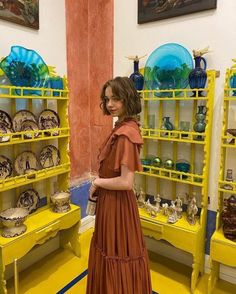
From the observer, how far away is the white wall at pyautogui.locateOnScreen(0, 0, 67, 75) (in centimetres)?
178

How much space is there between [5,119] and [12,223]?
0.66 meters

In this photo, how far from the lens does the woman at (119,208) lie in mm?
1262

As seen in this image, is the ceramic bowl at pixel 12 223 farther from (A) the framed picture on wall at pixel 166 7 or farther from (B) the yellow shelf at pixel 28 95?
(A) the framed picture on wall at pixel 166 7

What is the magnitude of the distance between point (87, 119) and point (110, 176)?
127cm

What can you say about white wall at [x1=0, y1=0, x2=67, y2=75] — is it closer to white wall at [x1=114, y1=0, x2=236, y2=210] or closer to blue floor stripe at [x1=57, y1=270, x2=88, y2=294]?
white wall at [x1=114, y1=0, x2=236, y2=210]

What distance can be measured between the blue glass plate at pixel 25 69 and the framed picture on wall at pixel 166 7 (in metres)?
0.88

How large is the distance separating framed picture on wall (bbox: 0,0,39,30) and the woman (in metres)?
0.95

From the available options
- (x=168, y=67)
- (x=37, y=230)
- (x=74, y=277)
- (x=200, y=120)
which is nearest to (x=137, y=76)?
(x=168, y=67)

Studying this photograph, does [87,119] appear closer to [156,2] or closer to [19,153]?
[19,153]

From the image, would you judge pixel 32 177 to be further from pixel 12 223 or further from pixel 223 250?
pixel 223 250

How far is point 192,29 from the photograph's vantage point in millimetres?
1875

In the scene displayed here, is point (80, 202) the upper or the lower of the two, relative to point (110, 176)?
lower

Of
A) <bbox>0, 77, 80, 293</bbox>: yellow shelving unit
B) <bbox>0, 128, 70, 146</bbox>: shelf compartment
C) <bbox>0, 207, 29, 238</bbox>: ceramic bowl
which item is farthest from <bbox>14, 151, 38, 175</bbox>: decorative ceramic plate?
<bbox>0, 207, 29, 238</bbox>: ceramic bowl

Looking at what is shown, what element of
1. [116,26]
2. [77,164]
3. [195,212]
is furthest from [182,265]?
[116,26]
